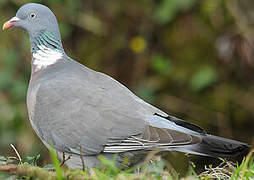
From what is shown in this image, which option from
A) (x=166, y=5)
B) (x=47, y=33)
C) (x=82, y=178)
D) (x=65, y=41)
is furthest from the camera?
(x=65, y=41)

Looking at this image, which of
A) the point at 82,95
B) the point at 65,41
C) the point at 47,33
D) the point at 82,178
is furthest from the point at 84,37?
the point at 82,178

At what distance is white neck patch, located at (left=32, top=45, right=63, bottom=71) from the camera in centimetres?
382

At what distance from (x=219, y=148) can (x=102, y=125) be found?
71 centimetres

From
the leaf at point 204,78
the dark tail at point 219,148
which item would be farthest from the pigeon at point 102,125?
the leaf at point 204,78

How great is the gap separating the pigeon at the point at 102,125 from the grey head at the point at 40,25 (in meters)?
0.33

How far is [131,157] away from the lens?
3.38 metres

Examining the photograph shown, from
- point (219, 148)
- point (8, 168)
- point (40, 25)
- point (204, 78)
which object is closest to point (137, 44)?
point (204, 78)

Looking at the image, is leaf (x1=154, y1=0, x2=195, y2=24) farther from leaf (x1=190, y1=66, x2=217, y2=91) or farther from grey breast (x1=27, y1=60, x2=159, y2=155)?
grey breast (x1=27, y1=60, x2=159, y2=155)

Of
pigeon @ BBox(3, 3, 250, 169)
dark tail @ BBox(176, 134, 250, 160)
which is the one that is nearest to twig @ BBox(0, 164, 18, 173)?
pigeon @ BBox(3, 3, 250, 169)

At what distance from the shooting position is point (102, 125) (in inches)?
133

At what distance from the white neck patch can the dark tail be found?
1.14 meters

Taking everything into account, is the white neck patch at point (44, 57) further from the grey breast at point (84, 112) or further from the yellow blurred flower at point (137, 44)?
the yellow blurred flower at point (137, 44)

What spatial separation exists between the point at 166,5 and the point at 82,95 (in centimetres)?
278

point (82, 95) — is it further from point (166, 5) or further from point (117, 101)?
point (166, 5)
